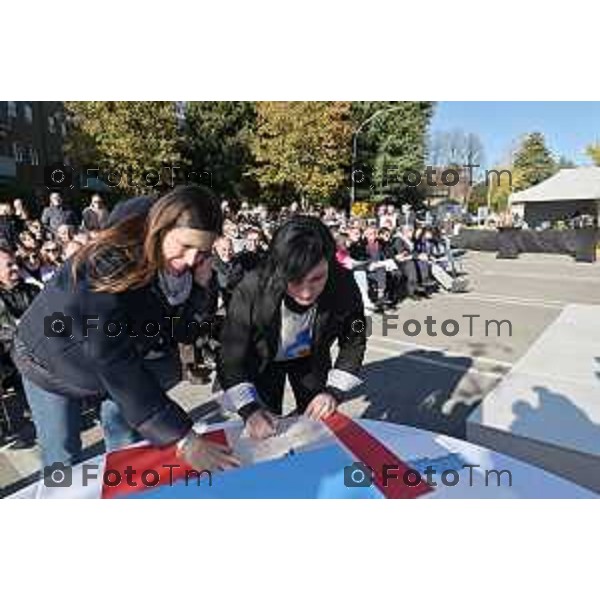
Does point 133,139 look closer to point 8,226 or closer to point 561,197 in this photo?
point 8,226

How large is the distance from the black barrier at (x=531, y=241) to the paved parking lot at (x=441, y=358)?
6.52 metres

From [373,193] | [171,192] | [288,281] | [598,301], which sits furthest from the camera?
[373,193]

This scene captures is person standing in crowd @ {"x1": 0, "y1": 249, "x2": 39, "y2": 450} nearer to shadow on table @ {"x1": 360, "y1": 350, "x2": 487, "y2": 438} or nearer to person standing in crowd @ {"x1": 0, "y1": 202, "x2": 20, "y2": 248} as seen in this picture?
shadow on table @ {"x1": 360, "y1": 350, "x2": 487, "y2": 438}

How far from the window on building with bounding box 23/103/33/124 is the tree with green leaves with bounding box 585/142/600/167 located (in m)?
38.6

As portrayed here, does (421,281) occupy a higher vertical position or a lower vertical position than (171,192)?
lower

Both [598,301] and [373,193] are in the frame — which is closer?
[598,301]

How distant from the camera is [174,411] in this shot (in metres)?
1.77

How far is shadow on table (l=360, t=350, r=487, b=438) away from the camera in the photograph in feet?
14.4

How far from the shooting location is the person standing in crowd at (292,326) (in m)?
2.06

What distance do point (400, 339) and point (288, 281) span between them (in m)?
5.22

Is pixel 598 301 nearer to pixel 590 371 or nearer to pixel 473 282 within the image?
pixel 473 282

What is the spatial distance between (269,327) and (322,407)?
41 cm

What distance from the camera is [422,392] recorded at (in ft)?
16.5

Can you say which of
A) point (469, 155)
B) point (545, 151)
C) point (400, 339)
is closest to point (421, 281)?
point (400, 339)
